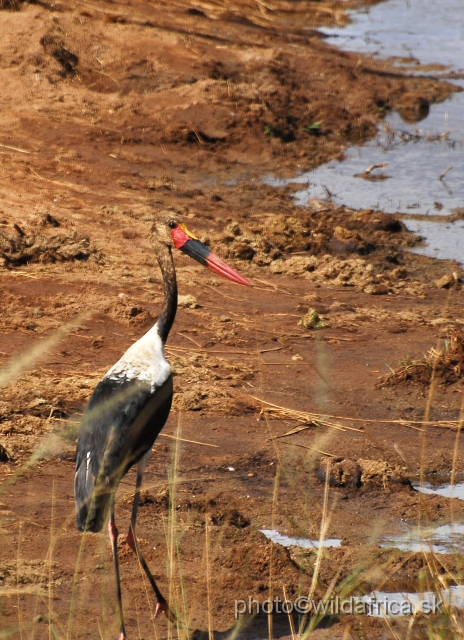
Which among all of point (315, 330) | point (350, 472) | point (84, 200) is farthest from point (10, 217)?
point (350, 472)

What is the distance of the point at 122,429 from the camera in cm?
406

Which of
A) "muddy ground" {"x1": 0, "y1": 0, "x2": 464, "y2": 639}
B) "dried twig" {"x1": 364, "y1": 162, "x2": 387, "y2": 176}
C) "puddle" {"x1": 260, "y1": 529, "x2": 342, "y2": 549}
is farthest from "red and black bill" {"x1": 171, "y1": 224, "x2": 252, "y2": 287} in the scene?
"dried twig" {"x1": 364, "y1": 162, "x2": 387, "y2": 176}

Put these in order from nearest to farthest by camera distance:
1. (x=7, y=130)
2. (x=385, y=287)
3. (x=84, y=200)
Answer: (x=385, y=287)
(x=84, y=200)
(x=7, y=130)

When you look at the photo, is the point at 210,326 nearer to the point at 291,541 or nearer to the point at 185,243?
the point at 185,243

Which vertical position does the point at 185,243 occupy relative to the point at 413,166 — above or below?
above

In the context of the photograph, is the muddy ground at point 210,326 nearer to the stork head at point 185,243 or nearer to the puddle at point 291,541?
the puddle at point 291,541

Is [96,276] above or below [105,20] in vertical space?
below

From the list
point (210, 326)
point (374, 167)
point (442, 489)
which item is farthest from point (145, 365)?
point (374, 167)

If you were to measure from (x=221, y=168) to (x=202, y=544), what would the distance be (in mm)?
6201

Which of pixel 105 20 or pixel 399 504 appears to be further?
pixel 105 20

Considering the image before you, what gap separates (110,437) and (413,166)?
784 centimetres

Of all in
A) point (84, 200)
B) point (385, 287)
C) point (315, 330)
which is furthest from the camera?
point (84, 200)

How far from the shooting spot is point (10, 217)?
7.96 meters

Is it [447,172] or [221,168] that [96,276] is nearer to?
[221,168]
